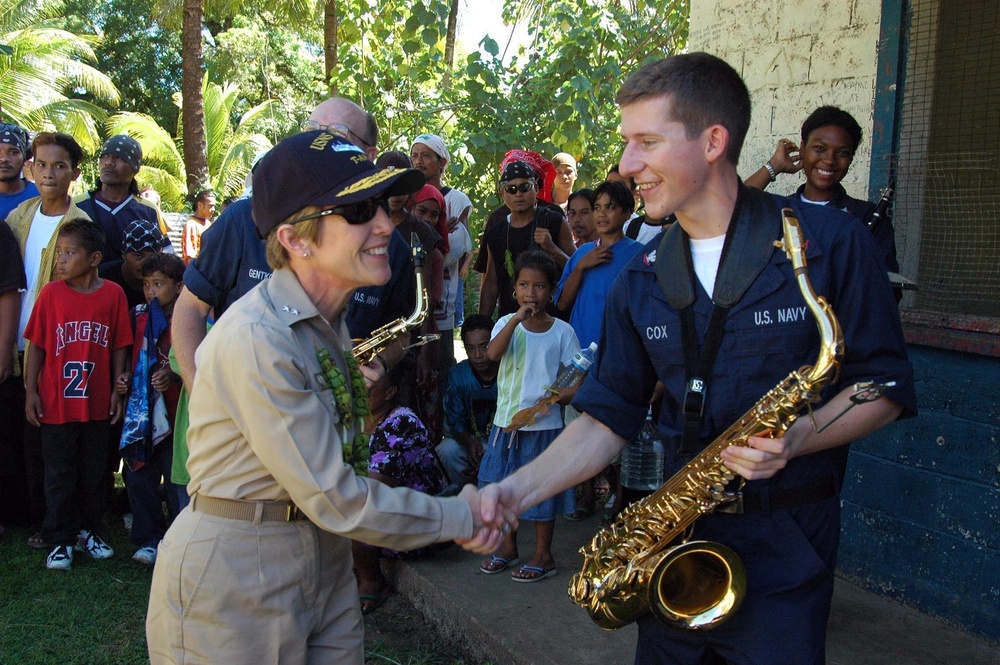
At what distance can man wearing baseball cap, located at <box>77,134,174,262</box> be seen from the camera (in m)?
6.68

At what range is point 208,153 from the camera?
89.0 feet

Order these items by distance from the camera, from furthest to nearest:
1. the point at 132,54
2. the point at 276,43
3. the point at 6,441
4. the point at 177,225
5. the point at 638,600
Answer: the point at 132,54
the point at 276,43
the point at 177,225
the point at 6,441
the point at 638,600

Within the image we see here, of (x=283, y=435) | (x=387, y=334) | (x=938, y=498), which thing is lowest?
(x=938, y=498)

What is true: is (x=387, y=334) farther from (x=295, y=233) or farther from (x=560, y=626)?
(x=560, y=626)

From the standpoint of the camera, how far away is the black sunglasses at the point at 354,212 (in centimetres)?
250

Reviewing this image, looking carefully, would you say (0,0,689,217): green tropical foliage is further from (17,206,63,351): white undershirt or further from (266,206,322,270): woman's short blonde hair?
(266,206,322,270): woman's short blonde hair

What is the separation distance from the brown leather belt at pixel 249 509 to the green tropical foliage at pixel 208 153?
24806 mm

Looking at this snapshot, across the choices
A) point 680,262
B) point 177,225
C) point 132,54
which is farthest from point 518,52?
point 132,54

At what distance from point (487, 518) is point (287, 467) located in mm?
667

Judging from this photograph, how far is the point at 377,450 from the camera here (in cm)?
571

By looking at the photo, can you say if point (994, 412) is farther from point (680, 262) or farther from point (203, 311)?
point (203, 311)

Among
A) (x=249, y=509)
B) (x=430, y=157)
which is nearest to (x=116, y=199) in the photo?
(x=430, y=157)

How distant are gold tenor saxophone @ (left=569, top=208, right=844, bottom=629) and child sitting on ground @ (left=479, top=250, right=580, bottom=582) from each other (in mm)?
2357

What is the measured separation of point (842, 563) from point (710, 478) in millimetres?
2969
